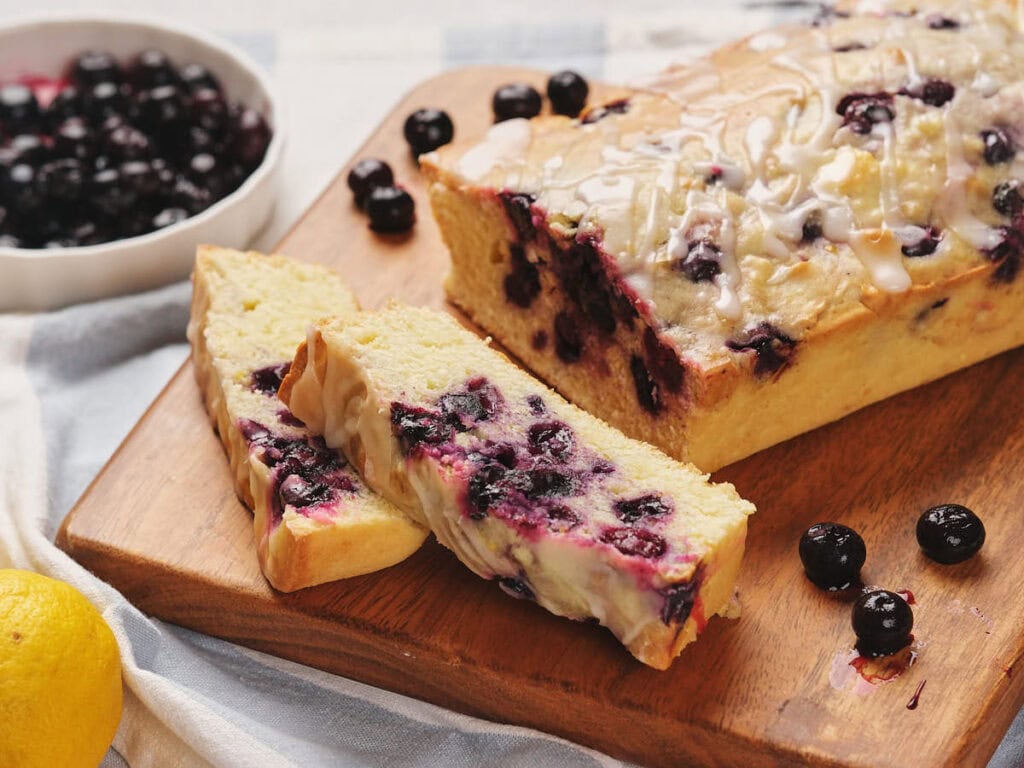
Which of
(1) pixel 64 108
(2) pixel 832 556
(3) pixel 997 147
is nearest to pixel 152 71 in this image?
(1) pixel 64 108

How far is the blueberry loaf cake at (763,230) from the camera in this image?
12.1ft

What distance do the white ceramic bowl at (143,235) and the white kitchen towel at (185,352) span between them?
11 centimetres

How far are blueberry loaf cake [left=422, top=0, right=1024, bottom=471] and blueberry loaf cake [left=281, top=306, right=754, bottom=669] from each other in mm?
337

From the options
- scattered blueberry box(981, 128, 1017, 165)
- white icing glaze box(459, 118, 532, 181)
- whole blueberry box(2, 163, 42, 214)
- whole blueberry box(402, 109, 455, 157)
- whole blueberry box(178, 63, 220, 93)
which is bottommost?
whole blueberry box(2, 163, 42, 214)

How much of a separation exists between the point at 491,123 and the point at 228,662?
230 centimetres

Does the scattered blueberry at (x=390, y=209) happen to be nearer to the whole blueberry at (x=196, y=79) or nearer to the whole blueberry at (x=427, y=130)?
the whole blueberry at (x=427, y=130)

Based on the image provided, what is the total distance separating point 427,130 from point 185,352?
3.78ft

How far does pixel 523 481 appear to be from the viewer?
3.36 metres

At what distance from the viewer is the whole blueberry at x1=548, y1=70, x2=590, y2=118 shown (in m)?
5.04

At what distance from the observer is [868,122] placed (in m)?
4.01

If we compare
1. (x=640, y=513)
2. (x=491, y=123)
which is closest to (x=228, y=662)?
(x=640, y=513)

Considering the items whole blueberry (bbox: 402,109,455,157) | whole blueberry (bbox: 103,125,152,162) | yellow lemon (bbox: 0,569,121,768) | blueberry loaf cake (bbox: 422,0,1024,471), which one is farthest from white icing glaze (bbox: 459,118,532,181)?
yellow lemon (bbox: 0,569,121,768)

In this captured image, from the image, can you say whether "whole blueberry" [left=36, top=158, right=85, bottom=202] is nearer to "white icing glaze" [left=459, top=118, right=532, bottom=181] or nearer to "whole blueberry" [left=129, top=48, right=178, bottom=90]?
"whole blueberry" [left=129, top=48, right=178, bottom=90]

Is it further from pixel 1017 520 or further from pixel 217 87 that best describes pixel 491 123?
pixel 1017 520
